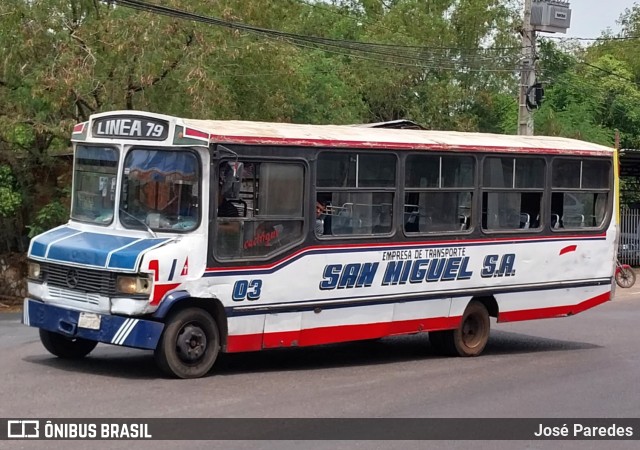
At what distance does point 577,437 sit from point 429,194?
4592mm

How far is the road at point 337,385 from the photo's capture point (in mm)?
9500

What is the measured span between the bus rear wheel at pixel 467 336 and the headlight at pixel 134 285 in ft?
14.9

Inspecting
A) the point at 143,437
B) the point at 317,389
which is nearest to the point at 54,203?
the point at 317,389

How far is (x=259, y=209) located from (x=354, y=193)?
1354mm

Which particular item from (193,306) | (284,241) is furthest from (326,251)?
(193,306)

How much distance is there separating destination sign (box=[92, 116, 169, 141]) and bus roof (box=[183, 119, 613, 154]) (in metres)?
0.28

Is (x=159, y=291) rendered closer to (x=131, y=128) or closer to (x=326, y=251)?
(x=131, y=128)

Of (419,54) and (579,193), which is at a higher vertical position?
(419,54)

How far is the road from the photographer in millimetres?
9500

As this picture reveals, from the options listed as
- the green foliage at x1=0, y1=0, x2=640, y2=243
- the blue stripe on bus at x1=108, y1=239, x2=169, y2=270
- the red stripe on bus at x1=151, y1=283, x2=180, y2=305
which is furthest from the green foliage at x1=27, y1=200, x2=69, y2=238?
the red stripe on bus at x1=151, y1=283, x2=180, y2=305

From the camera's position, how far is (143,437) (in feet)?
27.6

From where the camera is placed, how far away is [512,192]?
14414mm

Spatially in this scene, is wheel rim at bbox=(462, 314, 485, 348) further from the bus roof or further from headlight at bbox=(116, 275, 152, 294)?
headlight at bbox=(116, 275, 152, 294)

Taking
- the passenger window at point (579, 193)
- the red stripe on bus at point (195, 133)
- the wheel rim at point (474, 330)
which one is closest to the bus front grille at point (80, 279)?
the red stripe on bus at point (195, 133)
